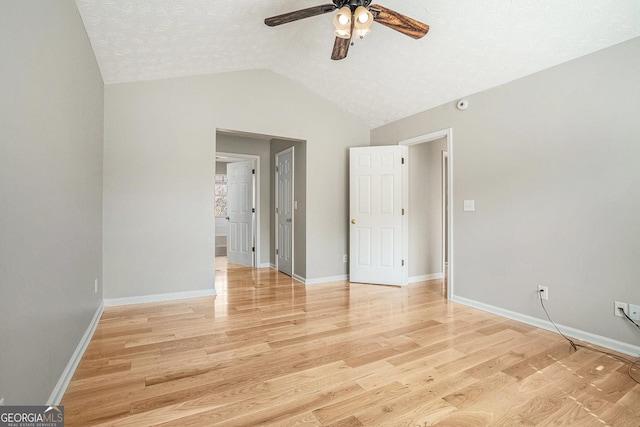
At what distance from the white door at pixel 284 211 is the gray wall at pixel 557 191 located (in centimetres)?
245

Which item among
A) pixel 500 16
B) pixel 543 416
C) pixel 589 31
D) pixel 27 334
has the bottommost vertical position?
pixel 543 416

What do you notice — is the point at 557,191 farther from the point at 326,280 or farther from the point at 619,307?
the point at 326,280

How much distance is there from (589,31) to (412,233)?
112 inches

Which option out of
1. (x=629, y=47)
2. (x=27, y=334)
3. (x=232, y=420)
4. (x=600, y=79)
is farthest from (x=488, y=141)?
(x=27, y=334)

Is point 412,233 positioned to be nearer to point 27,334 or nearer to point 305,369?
point 305,369

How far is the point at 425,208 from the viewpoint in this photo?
462cm

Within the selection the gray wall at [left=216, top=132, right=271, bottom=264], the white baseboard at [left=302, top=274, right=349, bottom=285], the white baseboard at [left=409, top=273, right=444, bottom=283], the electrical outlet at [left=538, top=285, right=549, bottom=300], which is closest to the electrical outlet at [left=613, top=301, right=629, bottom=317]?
the electrical outlet at [left=538, top=285, right=549, bottom=300]

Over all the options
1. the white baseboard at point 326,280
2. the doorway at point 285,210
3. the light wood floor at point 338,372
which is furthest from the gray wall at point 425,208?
the doorway at point 285,210

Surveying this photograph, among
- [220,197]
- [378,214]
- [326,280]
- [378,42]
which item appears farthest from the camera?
[220,197]

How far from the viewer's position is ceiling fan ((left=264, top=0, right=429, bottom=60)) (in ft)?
6.44

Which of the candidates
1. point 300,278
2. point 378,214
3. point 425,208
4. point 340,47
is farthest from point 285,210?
point 340,47

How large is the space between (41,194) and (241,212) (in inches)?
178

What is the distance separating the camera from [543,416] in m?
1.56

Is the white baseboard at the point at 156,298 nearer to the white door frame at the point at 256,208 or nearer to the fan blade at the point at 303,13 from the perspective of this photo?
the white door frame at the point at 256,208
